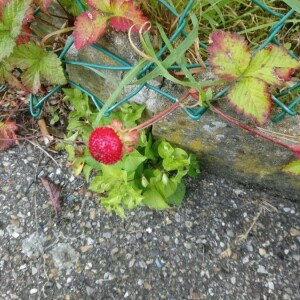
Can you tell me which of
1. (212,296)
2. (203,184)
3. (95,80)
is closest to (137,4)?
(95,80)

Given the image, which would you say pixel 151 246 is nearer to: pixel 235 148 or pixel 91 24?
pixel 235 148

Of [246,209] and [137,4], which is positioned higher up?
[137,4]

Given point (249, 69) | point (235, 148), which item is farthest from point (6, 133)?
point (249, 69)

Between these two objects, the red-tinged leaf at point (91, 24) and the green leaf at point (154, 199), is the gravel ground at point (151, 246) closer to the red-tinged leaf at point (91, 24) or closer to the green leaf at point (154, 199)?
the green leaf at point (154, 199)

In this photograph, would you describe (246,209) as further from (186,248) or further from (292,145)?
(292,145)

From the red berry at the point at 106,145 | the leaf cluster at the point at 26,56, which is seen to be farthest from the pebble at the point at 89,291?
the leaf cluster at the point at 26,56

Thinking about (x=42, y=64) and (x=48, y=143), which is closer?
(x=42, y=64)

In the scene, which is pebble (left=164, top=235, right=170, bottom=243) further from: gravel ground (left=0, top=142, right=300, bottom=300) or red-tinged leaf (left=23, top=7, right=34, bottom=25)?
red-tinged leaf (left=23, top=7, right=34, bottom=25)
